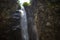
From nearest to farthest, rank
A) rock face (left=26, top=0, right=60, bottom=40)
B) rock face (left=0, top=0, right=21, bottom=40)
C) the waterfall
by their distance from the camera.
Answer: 1. rock face (left=26, top=0, right=60, bottom=40)
2. rock face (left=0, top=0, right=21, bottom=40)
3. the waterfall

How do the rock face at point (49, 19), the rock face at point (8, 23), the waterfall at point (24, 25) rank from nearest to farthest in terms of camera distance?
the rock face at point (49, 19)
the rock face at point (8, 23)
the waterfall at point (24, 25)

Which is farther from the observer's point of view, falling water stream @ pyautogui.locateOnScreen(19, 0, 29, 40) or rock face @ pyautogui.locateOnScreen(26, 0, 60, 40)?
falling water stream @ pyautogui.locateOnScreen(19, 0, 29, 40)

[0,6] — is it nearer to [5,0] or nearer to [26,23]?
[5,0]

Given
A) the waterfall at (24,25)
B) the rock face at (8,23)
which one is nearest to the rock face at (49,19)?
the rock face at (8,23)

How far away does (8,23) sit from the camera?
5199 mm

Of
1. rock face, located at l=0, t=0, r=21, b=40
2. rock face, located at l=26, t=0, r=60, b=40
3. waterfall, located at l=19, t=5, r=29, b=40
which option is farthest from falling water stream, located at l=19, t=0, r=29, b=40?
rock face, located at l=26, t=0, r=60, b=40

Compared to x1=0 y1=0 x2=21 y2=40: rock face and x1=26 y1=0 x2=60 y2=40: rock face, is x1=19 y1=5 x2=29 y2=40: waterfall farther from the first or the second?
x1=26 y1=0 x2=60 y2=40: rock face

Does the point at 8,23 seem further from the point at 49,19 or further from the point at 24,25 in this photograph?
the point at 24,25

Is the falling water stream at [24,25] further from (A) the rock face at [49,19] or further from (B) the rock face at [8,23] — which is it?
(A) the rock face at [49,19]

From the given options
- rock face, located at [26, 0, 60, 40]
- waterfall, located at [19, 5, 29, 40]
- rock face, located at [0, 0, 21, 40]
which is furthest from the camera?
waterfall, located at [19, 5, 29, 40]

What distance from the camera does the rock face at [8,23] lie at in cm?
491

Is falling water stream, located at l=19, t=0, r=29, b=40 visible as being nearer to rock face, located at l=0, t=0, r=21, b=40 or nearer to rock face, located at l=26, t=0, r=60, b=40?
rock face, located at l=0, t=0, r=21, b=40

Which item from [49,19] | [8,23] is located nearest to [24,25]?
[8,23]

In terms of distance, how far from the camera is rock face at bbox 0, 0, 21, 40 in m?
4.91
